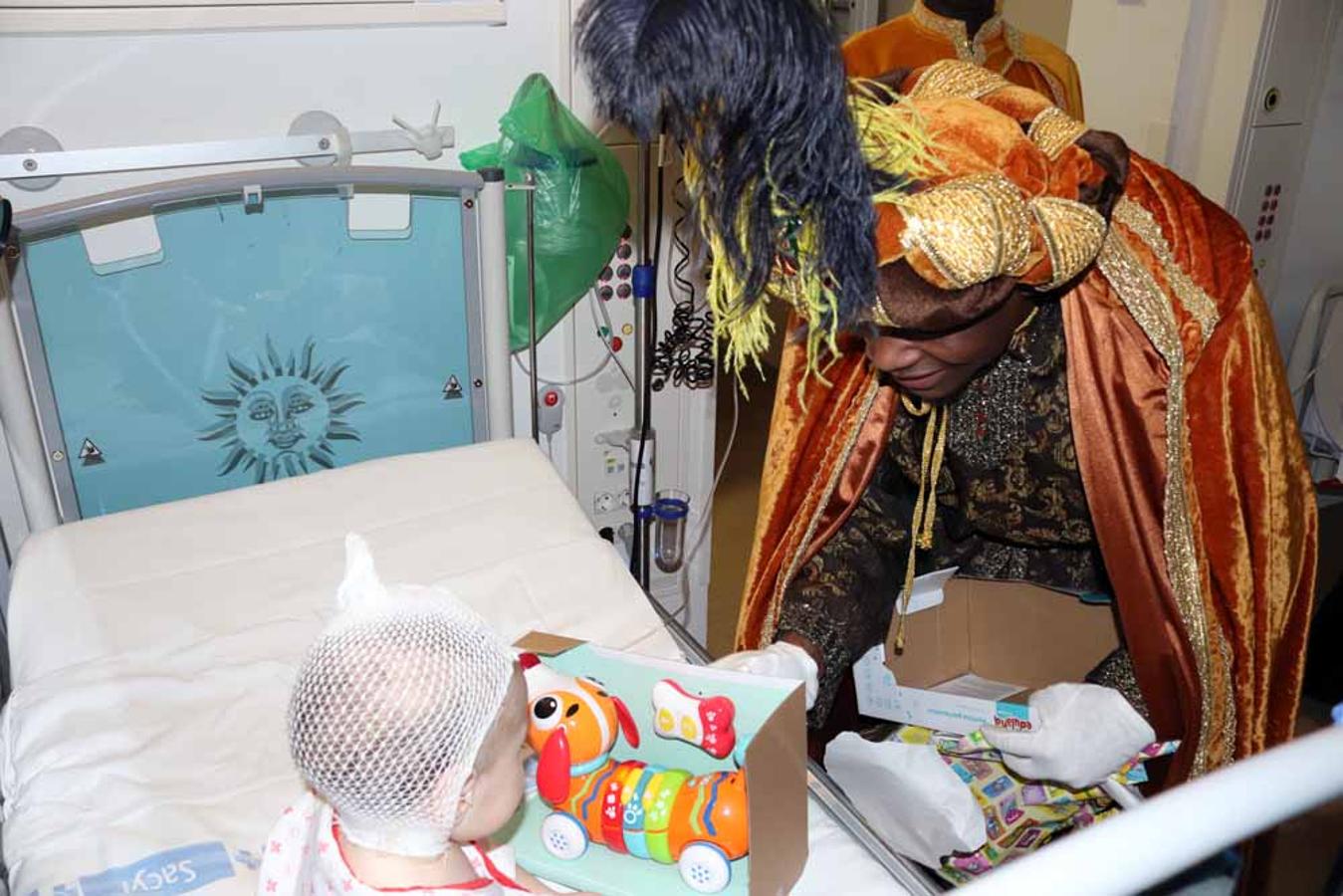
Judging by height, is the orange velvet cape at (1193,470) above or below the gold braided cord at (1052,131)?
below

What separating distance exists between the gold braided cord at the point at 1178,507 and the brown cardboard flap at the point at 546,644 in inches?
30.5

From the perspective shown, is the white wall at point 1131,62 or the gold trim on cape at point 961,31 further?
the white wall at point 1131,62

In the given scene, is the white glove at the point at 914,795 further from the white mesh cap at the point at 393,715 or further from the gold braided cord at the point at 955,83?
the gold braided cord at the point at 955,83

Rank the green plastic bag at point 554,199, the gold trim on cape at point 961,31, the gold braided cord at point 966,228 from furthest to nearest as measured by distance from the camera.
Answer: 1. the gold trim on cape at point 961,31
2. the green plastic bag at point 554,199
3. the gold braided cord at point 966,228

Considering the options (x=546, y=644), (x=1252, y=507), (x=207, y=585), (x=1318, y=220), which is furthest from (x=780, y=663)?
(x=1318, y=220)

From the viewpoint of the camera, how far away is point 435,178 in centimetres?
190

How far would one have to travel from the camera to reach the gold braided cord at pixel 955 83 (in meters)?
1.34

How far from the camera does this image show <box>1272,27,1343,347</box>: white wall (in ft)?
9.97

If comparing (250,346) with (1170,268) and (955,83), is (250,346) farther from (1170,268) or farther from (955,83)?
(1170,268)

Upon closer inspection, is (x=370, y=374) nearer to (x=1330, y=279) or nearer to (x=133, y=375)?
(x=133, y=375)

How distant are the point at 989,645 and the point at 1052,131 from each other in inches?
36.7

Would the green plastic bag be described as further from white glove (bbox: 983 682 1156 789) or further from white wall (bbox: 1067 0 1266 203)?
white wall (bbox: 1067 0 1266 203)

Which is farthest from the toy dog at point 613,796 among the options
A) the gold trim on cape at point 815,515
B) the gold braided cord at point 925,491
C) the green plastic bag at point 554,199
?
the green plastic bag at point 554,199

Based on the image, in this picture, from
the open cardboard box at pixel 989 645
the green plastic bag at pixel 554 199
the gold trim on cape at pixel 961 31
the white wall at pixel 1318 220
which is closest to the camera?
the open cardboard box at pixel 989 645
